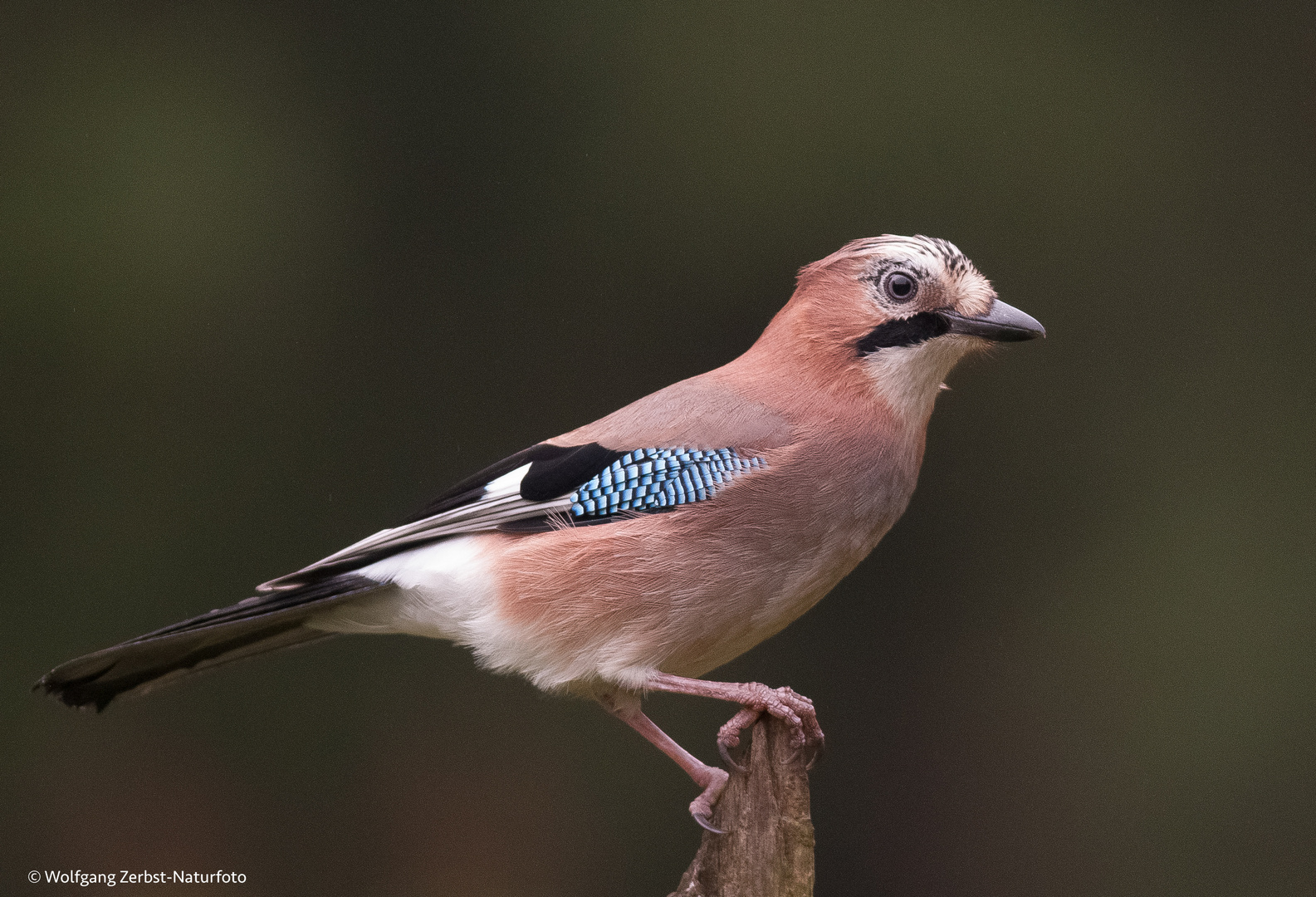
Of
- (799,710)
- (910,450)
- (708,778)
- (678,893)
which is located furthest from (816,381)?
(678,893)

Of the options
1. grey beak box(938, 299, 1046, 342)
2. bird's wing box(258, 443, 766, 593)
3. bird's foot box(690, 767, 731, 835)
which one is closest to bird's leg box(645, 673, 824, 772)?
bird's foot box(690, 767, 731, 835)

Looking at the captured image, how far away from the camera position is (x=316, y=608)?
2.50 metres

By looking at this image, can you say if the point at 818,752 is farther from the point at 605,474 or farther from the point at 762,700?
the point at 605,474

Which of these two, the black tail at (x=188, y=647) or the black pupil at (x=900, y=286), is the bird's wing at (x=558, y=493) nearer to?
the black tail at (x=188, y=647)

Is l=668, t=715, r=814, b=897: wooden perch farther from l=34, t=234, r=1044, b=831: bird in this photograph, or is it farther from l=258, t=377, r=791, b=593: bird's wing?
l=258, t=377, r=791, b=593: bird's wing

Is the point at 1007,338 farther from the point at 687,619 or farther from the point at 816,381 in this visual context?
the point at 687,619

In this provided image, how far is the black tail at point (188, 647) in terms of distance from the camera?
2.43m

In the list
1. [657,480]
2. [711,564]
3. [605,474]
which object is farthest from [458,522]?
[711,564]

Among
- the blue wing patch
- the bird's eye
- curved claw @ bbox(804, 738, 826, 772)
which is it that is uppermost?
the bird's eye

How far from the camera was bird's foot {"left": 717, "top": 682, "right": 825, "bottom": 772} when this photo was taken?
2.23 meters

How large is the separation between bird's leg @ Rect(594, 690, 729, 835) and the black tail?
538 millimetres

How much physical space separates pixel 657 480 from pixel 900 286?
607 mm

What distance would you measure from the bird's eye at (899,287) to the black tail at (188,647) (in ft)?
3.83

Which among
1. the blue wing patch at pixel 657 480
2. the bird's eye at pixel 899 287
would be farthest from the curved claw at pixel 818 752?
the bird's eye at pixel 899 287
